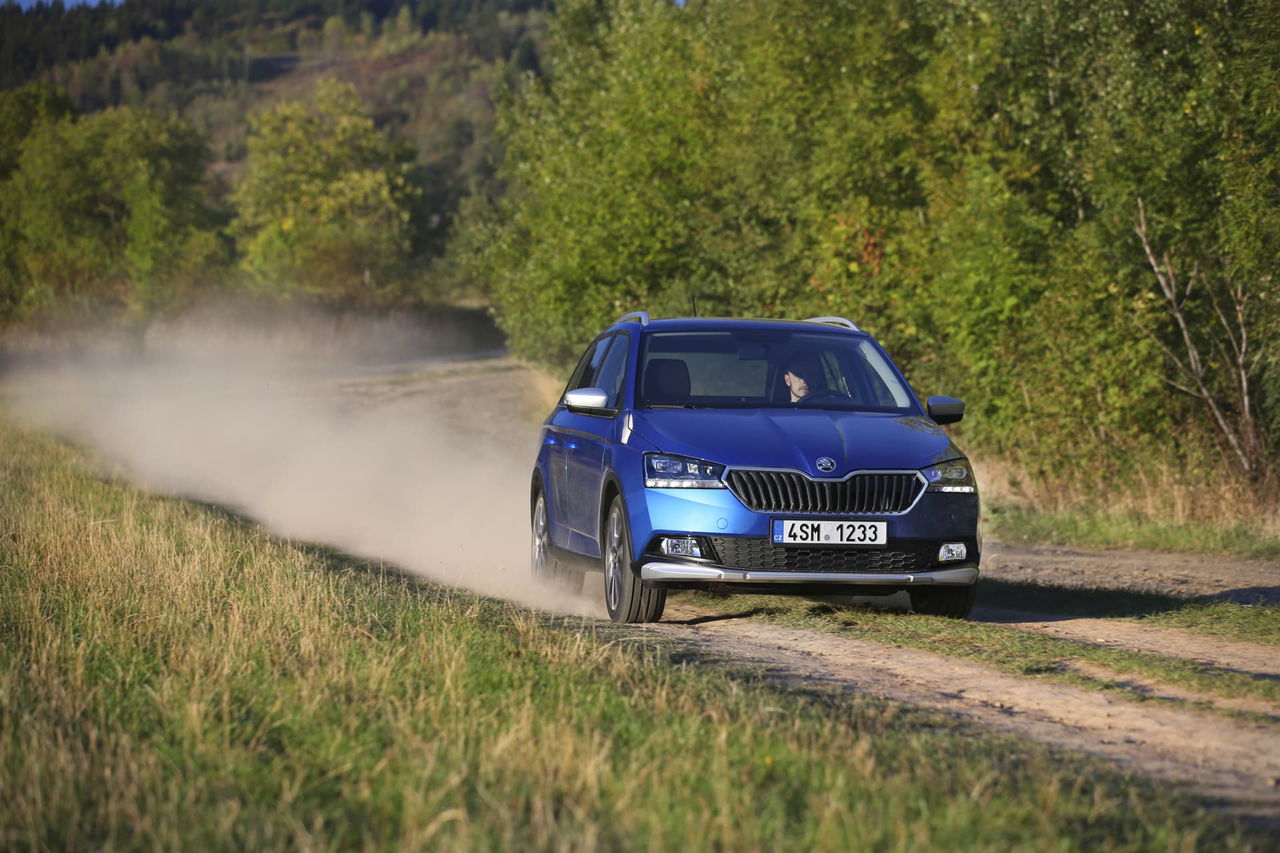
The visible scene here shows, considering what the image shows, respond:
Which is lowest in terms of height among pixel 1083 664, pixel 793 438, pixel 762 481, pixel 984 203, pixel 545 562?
pixel 545 562

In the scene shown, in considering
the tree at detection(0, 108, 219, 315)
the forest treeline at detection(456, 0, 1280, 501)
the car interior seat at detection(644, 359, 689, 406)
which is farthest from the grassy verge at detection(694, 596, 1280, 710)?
the tree at detection(0, 108, 219, 315)

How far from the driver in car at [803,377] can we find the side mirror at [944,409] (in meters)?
0.66

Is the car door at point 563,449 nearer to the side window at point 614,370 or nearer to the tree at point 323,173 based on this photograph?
the side window at point 614,370

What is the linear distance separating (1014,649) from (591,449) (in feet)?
9.54

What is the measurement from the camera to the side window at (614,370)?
10.1m

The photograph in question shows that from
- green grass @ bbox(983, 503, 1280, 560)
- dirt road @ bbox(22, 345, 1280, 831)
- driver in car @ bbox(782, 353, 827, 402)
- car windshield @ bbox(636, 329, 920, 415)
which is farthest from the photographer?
green grass @ bbox(983, 503, 1280, 560)

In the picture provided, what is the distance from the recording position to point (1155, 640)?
29.7 feet

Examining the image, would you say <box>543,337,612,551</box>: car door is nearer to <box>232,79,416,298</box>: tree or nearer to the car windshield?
the car windshield

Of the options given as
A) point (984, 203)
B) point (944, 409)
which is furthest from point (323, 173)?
point (944, 409)

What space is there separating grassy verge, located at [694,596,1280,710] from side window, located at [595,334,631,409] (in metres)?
1.53

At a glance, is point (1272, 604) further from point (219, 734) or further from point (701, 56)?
point (701, 56)

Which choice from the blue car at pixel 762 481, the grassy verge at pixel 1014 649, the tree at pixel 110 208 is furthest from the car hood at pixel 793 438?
the tree at pixel 110 208

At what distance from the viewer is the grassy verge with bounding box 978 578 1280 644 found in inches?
375

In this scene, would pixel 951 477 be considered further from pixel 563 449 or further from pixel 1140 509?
pixel 1140 509
